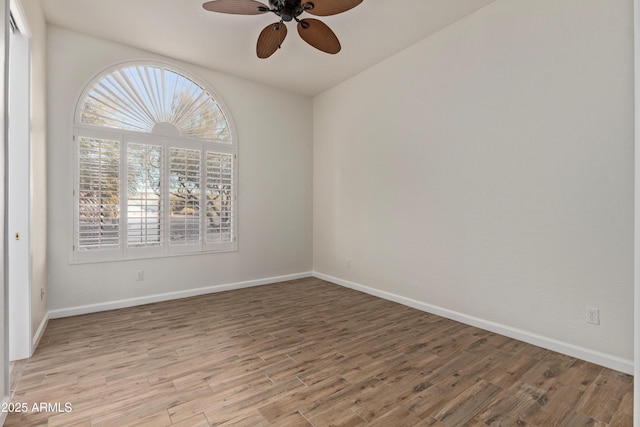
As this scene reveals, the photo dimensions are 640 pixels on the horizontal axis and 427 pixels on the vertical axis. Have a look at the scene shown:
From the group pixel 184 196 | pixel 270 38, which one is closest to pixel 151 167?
pixel 184 196

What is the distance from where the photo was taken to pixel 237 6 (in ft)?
Result: 7.57

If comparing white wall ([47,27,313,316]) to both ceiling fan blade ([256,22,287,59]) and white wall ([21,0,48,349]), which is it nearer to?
white wall ([21,0,48,349])

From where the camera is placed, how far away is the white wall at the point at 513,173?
2262 mm

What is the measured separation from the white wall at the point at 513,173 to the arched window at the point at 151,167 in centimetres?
208

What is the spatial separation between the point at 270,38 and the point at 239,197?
2.27m

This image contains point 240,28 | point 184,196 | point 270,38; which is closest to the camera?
point 270,38

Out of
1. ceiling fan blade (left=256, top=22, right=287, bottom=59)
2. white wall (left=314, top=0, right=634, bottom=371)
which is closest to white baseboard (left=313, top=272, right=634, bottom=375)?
white wall (left=314, top=0, right=634, bottom=371)

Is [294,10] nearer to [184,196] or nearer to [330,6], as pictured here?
[330,6]

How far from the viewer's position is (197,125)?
4133 millimetres

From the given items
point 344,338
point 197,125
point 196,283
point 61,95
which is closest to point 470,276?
point 344,338

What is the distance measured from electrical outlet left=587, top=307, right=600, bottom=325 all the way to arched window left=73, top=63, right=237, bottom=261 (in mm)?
3882

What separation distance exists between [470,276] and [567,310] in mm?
788

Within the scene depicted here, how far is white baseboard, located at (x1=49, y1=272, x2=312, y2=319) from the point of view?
10.9 feet

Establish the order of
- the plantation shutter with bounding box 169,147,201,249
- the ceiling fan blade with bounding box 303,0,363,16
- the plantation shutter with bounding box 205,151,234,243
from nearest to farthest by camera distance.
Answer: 1. the ceiling fan blade with bounding box 303,0,363,16
2. the plantation shutter with bounding box 169,147,201,249
3. the plantation shutter with bounding box 205,151,234,243
